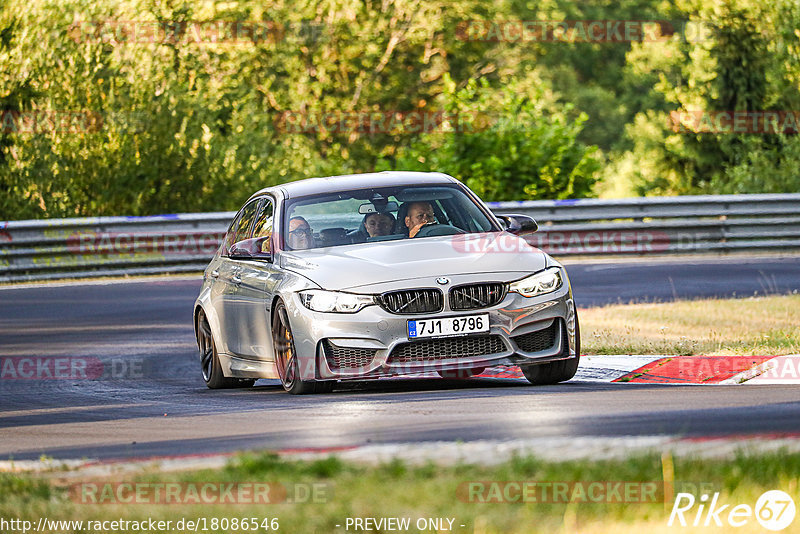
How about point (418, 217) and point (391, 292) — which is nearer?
point (391, 292)

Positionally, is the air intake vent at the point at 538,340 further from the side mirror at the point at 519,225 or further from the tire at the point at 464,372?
the side mirror at the point at 519,225

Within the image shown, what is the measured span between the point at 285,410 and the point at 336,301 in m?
1.10

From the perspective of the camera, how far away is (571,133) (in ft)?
95.4

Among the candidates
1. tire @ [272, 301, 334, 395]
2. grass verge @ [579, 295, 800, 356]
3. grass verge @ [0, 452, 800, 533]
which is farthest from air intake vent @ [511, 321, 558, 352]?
grass verge @ [0, 452, 800, 533]

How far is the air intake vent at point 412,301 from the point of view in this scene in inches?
392

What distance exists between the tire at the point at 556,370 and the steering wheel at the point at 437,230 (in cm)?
121

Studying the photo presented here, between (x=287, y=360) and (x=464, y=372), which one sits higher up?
(x=287, y=360)

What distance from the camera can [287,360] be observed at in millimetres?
10516

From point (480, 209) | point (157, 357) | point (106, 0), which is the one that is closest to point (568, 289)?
point (480, 209)

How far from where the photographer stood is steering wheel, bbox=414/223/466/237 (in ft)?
36.7

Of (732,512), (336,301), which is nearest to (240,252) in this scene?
(336,301)

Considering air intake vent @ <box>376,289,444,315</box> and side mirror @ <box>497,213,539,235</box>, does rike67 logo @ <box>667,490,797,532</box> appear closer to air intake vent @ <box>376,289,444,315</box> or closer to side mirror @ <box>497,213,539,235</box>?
air intake vent @ <box>376,289,444,315</box>

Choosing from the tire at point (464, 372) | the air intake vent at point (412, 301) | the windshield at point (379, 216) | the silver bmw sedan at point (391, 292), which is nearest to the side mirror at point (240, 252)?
the silver bmw sedan at point (391, 292)

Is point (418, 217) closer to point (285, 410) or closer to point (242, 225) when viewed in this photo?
point (242, 225)
